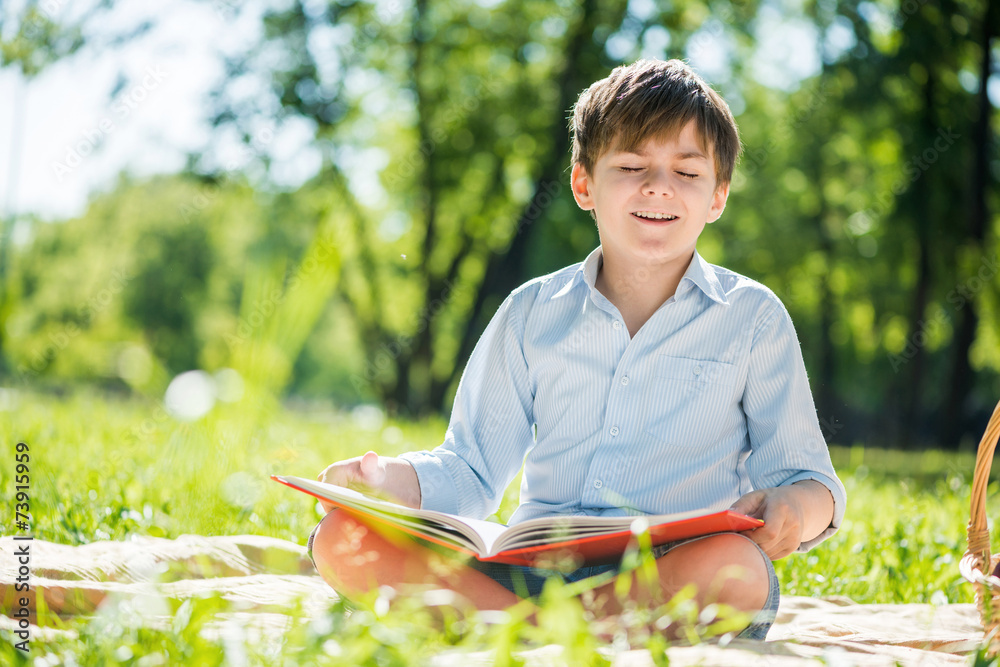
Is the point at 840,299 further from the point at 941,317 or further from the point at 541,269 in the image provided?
the point at 541,269

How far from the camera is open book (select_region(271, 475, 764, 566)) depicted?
1508 mm

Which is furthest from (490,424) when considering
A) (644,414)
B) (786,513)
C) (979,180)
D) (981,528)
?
(979,180)

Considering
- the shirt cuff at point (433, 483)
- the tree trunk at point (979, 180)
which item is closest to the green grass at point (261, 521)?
the shirt cuff at point (433, 483)

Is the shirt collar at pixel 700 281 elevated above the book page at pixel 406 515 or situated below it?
above

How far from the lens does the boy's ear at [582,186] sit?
2352 mm

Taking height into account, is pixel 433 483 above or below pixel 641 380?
below

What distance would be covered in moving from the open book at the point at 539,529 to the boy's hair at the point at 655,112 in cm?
98

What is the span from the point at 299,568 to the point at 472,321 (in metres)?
9.27

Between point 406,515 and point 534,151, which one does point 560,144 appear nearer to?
point 534,151

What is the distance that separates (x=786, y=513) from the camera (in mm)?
1762

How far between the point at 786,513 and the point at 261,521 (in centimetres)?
193

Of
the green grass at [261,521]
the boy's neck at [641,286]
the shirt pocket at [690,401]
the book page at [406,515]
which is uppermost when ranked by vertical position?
the boy's neck at [641,286]

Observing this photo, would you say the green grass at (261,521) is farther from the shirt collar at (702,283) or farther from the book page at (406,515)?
the shirt collar at (702,283)

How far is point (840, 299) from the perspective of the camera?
17.2m
